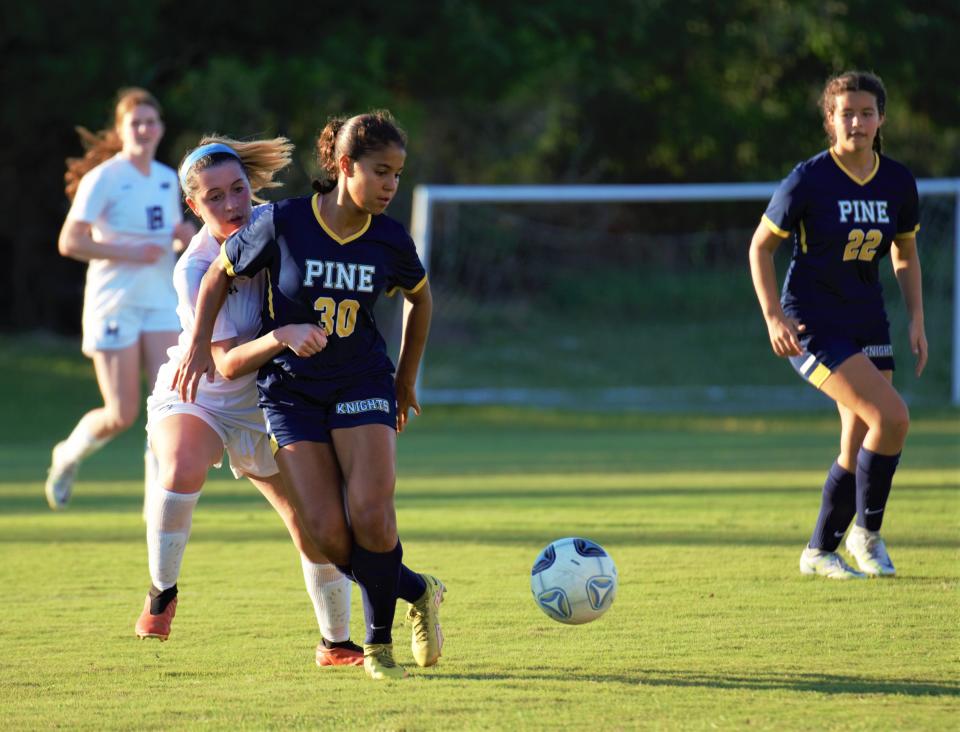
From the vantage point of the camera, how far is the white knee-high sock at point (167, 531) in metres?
5.14

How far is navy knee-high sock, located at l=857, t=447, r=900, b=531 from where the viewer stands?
20.2ft

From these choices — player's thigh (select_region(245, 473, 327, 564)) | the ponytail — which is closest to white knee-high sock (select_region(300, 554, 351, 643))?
player's thigh (select_region(245, 473, 327, 564))

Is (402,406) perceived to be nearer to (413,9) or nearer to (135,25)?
(135,25)

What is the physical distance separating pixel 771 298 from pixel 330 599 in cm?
227

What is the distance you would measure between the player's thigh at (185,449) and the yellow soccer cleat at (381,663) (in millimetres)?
916

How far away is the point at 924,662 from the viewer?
4.65 metres

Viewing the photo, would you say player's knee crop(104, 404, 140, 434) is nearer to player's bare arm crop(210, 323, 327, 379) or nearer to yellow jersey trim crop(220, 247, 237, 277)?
player's bare arm crop(210, 323, 327, 379)

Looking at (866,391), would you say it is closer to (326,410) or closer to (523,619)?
(523,619)

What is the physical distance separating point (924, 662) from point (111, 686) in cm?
251

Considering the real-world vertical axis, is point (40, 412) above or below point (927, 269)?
below

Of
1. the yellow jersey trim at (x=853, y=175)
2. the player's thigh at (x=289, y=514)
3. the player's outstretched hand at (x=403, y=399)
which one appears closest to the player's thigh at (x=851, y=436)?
the yellow jersey trim at (x=853, y=175)

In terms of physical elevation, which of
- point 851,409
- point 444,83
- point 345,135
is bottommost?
point 851,409

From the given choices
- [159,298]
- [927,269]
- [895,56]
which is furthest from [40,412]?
[895,56]

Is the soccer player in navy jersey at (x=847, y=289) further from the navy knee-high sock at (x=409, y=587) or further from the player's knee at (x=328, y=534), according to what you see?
the player's knee at (x=328, y=534)
